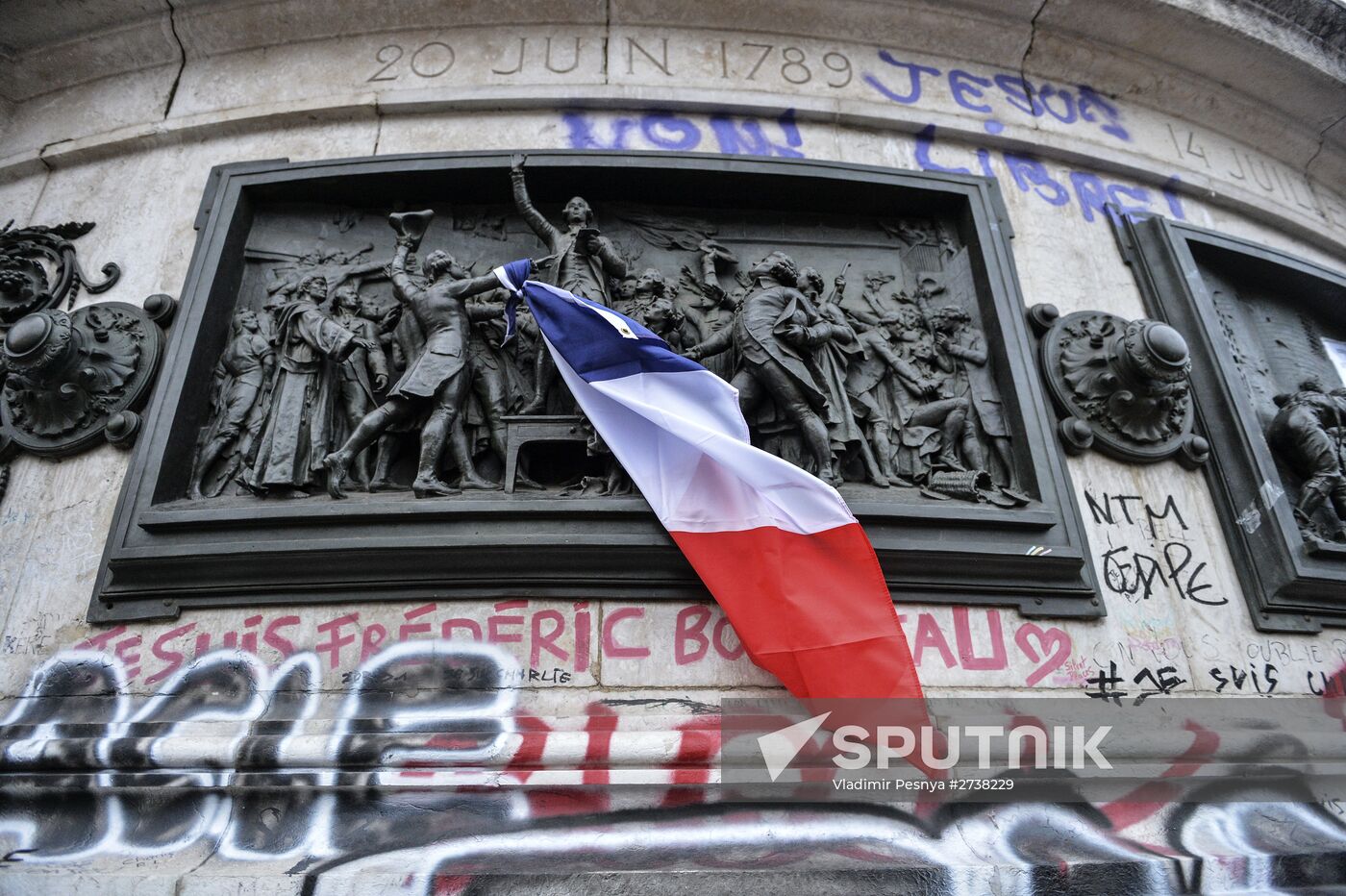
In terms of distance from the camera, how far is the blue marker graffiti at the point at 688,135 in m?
6.98

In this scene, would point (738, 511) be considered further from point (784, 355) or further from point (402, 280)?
point (402, 280)

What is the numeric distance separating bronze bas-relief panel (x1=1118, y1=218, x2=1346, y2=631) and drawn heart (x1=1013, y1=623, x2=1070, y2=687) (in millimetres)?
1507

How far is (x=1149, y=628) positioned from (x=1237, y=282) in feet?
13.9

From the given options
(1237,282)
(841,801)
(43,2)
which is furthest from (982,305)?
(43,2)

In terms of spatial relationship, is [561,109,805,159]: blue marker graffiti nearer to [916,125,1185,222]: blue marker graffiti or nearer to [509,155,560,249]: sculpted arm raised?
[509,155,560,249]: sculpted arm raised

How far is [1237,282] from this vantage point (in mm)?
7754

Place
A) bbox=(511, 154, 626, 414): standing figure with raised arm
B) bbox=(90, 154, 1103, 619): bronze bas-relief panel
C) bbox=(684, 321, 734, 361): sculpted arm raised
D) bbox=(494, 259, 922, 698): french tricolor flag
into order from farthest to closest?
bbox=(684, 321, 734, 361): sculpted arm raised, bbox=(511, 154, 626, 414): standing figure with raised arm, bbox=(90, 154, 1103, 619): bronze bas-relief panel, bbox=(494, 259, 922, 698): french tricolor flag

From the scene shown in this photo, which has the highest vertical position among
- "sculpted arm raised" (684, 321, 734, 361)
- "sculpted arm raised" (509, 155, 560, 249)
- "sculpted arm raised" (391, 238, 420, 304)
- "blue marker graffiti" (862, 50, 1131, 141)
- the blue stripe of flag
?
"blue marker graffiti" (862, 50, 1131, 141)

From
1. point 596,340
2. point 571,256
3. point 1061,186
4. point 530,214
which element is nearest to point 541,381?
point 596,340

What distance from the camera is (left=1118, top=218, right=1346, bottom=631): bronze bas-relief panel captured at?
5672 mm

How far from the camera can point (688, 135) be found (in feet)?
23.2

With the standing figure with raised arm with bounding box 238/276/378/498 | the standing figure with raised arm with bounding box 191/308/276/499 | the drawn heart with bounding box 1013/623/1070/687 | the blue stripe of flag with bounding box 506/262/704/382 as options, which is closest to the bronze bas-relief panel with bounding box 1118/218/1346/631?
the drawn heart with bounding box 1013/623/1070/687

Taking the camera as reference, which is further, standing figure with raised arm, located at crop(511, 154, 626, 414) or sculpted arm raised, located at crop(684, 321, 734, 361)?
sculpted arm raised, located at crop(684, 321, 734, 361)

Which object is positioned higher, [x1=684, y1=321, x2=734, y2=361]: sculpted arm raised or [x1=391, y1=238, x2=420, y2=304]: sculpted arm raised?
[x1=391, y1=238, x2=420, y2=304]: sculpted arm raised
